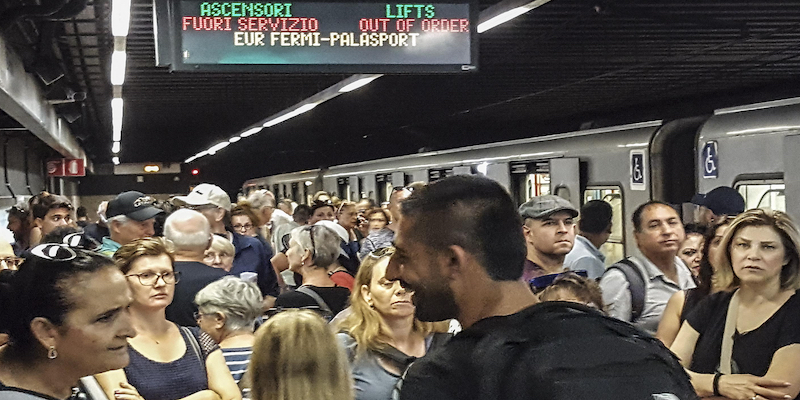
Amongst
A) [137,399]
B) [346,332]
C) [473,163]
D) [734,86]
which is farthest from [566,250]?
[734,86]

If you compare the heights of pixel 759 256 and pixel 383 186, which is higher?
pixel 383 186

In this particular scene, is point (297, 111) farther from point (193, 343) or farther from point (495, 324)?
point (495, 324)

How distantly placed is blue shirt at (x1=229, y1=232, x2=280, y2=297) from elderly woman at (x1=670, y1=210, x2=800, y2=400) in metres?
3.33

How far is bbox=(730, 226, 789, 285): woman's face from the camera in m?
3.74

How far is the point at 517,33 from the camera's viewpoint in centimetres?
892

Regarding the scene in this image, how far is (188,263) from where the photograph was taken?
495 centimetres

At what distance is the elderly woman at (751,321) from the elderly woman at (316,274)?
5.69 feet

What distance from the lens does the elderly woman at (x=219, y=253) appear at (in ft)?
18.9

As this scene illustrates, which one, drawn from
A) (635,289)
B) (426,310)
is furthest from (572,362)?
(635,289)

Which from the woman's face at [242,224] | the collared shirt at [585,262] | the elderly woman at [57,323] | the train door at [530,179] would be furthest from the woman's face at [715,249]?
the train door at [530,179]

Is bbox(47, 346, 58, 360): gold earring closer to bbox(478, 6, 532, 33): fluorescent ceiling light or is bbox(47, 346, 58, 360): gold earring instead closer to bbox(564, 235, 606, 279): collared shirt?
bbox(564, 235, 606, 279): collared shirt

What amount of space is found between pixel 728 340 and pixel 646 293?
36.0 inches

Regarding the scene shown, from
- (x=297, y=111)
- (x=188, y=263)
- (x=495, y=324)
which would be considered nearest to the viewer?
(x=495, y=324)

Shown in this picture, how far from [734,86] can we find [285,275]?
27.8ft
